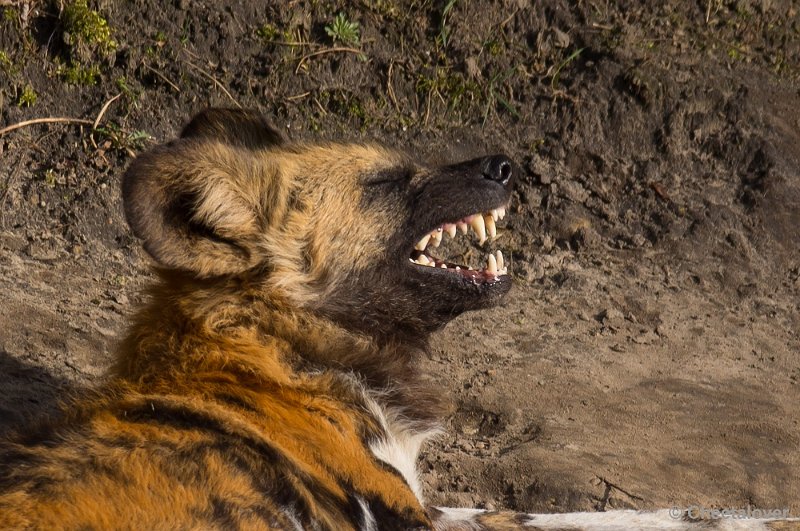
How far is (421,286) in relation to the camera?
4.00 m

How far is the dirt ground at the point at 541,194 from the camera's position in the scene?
200 inches

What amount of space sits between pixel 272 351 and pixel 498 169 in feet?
4.28

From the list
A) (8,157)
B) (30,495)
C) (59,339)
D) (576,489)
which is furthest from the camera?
(8,157)

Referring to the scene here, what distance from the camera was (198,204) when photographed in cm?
355

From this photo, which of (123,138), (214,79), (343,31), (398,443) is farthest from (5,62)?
(398,443)

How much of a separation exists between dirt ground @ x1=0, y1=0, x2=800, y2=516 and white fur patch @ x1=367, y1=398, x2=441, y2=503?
1.02 m

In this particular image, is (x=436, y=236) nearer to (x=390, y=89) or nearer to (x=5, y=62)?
(x=390, y=89)

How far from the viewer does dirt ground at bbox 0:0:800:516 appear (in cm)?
507

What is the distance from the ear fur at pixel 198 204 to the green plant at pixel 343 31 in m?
2.64

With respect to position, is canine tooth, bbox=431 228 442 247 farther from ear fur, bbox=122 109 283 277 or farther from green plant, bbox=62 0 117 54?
green plant, bbox=62 0 117 54

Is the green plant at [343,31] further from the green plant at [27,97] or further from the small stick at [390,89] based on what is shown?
the green plant at [27,97]

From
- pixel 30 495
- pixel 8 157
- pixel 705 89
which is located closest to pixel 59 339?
pixel 8 157

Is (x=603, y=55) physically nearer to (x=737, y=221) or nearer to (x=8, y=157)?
(x=737, y=221)

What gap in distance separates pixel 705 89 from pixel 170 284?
3956mm
